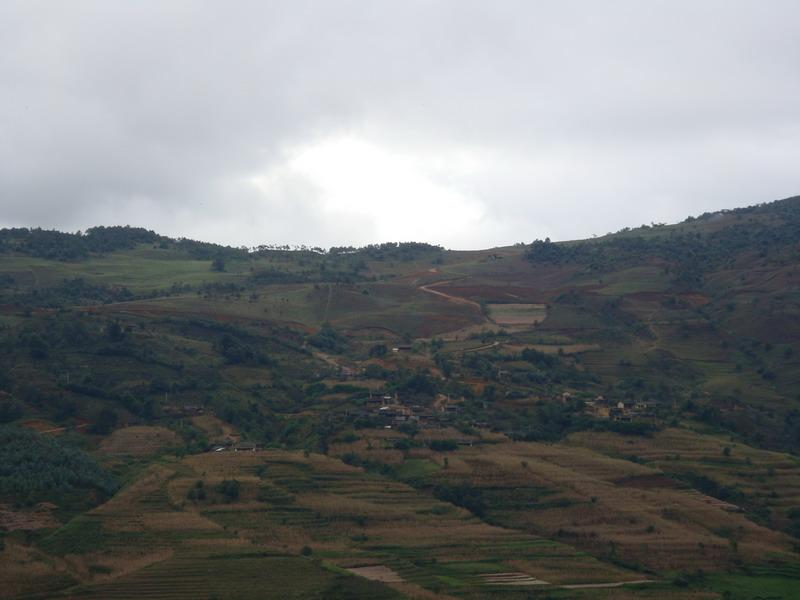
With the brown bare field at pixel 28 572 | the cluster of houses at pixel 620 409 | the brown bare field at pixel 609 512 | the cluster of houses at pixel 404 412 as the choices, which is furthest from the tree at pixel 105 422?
the cluster of houses at pixel 620 409

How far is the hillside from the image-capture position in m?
44.6

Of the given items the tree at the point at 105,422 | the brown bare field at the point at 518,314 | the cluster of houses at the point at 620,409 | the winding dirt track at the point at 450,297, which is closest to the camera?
the tree at the point at 105,422

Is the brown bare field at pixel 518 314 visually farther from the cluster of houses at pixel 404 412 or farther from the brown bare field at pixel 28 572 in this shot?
the brown bare field at pixel 28 572

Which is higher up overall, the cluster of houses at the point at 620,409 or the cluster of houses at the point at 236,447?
the cluster of houses at the point at 620,409

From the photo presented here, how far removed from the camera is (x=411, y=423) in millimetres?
67625

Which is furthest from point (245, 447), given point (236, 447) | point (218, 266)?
point (218, 266)

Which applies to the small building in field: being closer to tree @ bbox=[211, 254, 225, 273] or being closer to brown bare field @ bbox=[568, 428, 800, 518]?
brown bare field @ bbox=[568, 428, 800, 518]

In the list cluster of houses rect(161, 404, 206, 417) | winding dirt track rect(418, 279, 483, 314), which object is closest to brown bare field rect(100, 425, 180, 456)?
cluster of houses rect(161, 404, 206, 417)

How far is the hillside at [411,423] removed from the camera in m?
44.6

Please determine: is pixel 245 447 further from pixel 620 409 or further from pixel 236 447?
pixel 620 409

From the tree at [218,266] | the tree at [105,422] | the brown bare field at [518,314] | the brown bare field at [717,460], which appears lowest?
the brown bare field at [717,460]

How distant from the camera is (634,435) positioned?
66688mm

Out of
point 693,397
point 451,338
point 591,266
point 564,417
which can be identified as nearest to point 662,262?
point 591,266

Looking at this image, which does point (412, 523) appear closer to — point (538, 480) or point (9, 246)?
point (538, 480)
